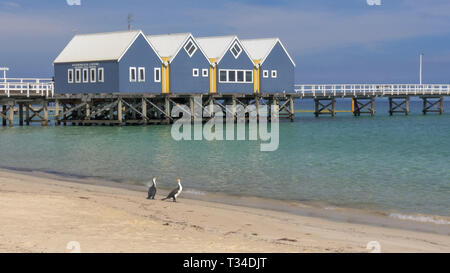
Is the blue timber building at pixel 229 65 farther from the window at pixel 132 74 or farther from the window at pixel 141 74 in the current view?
the window at pixel 132 74

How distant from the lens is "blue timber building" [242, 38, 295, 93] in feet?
183

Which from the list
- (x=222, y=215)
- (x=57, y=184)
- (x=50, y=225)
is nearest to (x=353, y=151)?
(x=57, y=184)

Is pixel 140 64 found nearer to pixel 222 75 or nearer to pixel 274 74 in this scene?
pixel 222 75

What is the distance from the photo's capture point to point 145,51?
4691 cm

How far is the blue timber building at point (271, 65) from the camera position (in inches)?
2192

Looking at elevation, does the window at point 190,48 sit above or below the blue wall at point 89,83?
above

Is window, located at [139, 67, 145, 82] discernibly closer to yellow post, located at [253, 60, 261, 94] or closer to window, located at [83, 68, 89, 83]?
window, located at [83, 68, 89, 83]

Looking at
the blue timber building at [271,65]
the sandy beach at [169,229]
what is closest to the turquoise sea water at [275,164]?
the sandy beach at [169,229]

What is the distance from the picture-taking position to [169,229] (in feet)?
35.0

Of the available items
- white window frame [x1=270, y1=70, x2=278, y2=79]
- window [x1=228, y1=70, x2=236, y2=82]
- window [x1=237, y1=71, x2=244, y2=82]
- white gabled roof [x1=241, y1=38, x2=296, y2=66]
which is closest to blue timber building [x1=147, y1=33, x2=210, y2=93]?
window [x1=228, y1=70, x2=236, y2=82]

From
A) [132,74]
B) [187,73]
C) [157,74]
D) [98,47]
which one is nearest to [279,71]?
[187,73]

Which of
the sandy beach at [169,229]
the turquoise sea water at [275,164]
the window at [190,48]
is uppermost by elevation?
the window at [190,48]

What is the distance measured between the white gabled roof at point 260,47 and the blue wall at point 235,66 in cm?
174
